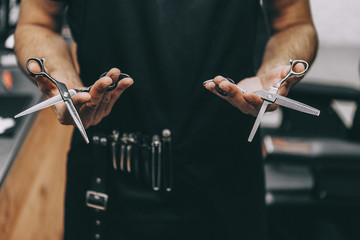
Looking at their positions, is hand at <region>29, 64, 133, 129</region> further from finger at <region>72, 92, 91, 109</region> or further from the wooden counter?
the wooden counter

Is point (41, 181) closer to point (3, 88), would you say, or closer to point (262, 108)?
point (3, 88)

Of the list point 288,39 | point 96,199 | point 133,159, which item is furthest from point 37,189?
point 288,39

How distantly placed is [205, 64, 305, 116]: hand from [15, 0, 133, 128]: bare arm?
0.61 ft

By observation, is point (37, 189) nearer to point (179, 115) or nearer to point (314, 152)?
point (179, 115)

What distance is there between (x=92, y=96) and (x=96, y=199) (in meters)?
0.35

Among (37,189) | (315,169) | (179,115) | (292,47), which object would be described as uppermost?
(292,47)

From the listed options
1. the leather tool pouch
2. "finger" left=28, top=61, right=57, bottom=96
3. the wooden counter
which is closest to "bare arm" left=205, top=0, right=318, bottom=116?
the leather tool pouch

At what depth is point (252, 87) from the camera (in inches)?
24.8

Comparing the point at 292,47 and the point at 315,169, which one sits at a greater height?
the point at 292,47

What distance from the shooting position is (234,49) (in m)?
0.72

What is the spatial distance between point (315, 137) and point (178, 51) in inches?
23.3

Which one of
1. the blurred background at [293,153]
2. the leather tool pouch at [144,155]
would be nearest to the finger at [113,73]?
the leather tool pouch at [144,155]

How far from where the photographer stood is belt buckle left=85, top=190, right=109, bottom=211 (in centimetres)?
78

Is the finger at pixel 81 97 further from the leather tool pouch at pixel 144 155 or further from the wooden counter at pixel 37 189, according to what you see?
the wooden counter at pixel 37 189
